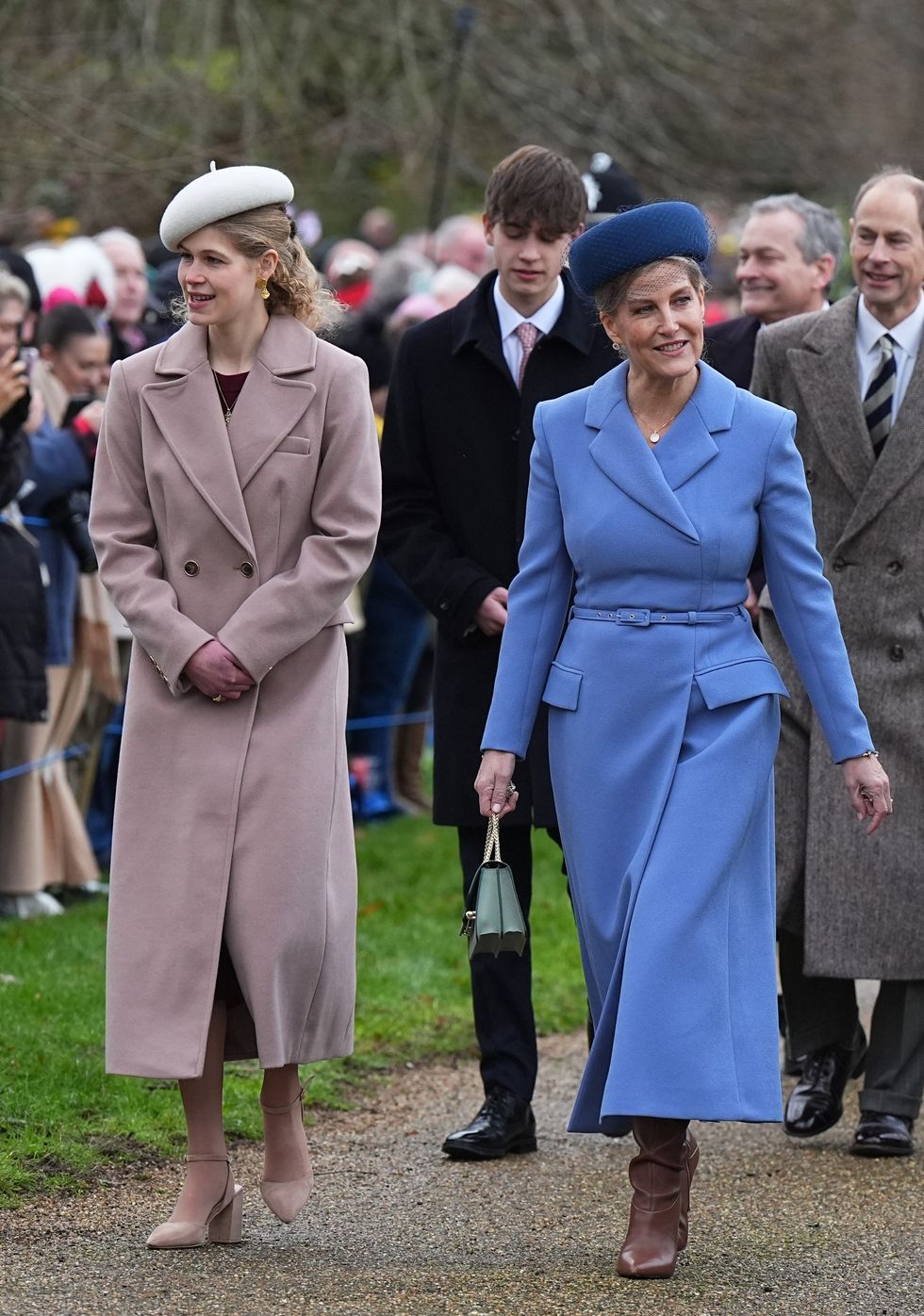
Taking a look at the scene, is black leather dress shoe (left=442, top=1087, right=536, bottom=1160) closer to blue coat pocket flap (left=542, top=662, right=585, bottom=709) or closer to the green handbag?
the green handbag

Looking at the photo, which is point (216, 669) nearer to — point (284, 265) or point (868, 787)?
point (284, 265)

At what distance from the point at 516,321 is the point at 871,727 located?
1.36 metres

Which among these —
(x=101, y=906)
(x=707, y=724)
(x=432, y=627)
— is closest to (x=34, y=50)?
(x=432, y=627)

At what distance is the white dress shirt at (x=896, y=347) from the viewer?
20.4 ft

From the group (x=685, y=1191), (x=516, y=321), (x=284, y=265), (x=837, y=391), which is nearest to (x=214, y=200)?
(x=284, y=265)

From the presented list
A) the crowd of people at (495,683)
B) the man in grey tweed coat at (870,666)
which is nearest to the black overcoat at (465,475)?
the man in grey tweed coat at (870,666)

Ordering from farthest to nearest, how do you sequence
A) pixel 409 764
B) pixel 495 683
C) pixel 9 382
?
pixel 409 764 → pixel 9 382 → pixel 495 683

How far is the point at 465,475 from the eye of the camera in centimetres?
607

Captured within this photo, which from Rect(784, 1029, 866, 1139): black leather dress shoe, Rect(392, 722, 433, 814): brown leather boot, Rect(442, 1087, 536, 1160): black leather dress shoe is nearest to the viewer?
Rect(442, 1087, 536, 1160): black leather dress shoe

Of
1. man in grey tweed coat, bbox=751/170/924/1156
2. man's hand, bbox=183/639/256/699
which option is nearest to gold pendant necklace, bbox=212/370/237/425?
man's hand, bbox=183/639/256/699

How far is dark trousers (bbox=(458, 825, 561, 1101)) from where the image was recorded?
5.90 meters

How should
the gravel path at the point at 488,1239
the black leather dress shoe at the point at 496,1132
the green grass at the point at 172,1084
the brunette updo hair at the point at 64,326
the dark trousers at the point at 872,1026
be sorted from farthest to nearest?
the brunette updo hair at the point at 64,326, the dark trousers at the point at 872,1026, the black leather dress shoe at the point at 496,1132, the green grass at the point at 172,1084, the gravel path at the point at 488,1239

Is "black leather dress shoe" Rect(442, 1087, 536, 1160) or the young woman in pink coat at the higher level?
the young woman in pink coat

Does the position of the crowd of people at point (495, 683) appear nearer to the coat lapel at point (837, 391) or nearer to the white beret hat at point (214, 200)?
the white beret hat at point (214, 200)
